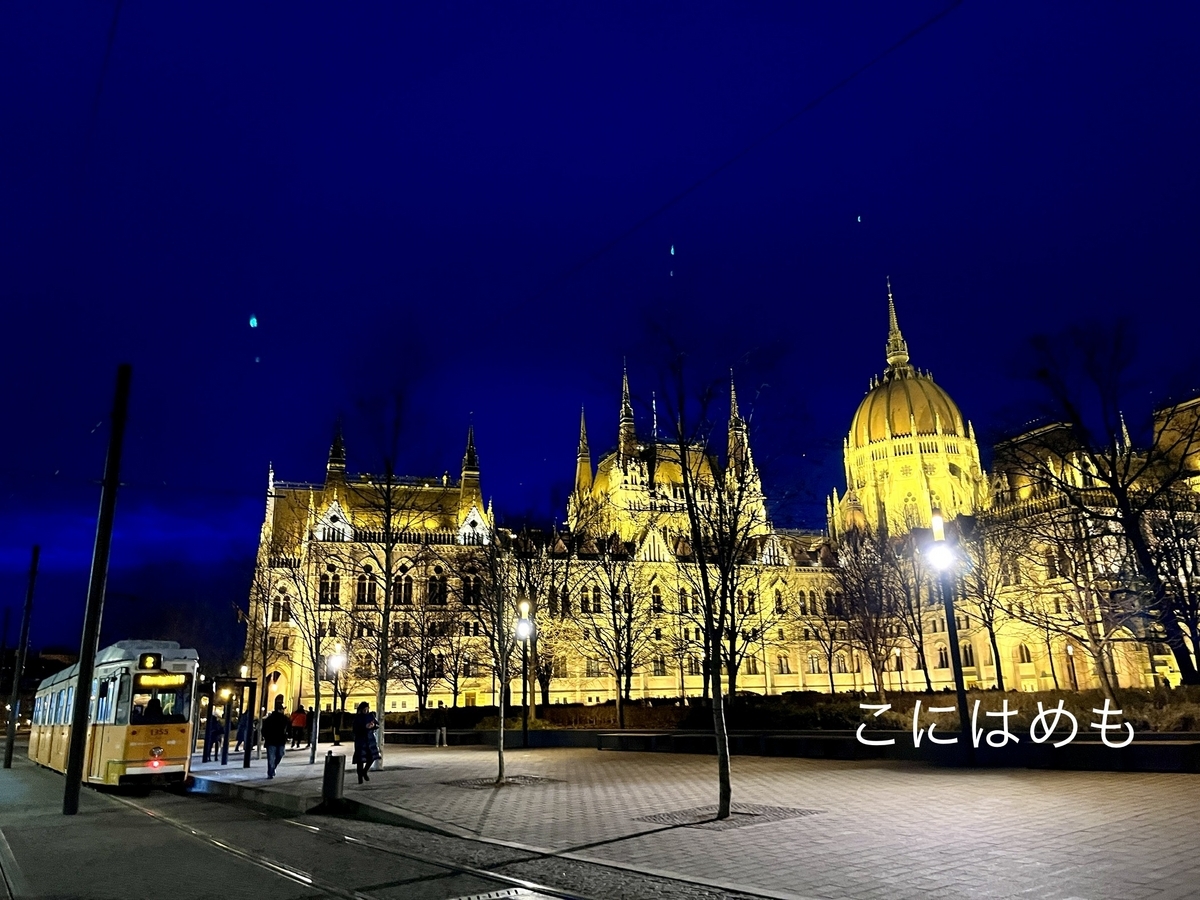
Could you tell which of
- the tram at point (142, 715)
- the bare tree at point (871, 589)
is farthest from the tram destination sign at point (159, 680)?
the bare tree at point (871, 589)

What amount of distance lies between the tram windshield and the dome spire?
388ft

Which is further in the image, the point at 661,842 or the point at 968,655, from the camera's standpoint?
the point at 968,655

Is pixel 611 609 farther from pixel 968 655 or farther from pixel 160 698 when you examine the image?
pixel 968 655

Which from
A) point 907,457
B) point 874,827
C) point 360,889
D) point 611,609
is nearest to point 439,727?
point 611,609

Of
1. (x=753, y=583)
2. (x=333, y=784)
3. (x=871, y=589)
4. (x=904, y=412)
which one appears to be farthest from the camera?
(x=904, y=412)

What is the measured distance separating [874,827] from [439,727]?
1289 inches

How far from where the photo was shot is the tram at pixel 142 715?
19484 millimetres

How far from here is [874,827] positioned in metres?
10.6

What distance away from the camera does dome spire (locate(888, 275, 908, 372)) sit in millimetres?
125500

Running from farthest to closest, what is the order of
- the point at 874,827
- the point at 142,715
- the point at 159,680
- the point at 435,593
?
the point at 435,593 < the point at 159,680 < the point at 142,715 < the point at 874,827

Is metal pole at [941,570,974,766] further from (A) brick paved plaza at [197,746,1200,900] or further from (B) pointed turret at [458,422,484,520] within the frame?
(B) pointed turret at [458,422,484,520]

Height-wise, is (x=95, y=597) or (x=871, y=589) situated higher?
(x=871, y=589)

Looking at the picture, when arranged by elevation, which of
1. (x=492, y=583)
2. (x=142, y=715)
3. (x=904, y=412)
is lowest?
(x=142, y=715)

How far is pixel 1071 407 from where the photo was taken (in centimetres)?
2822
